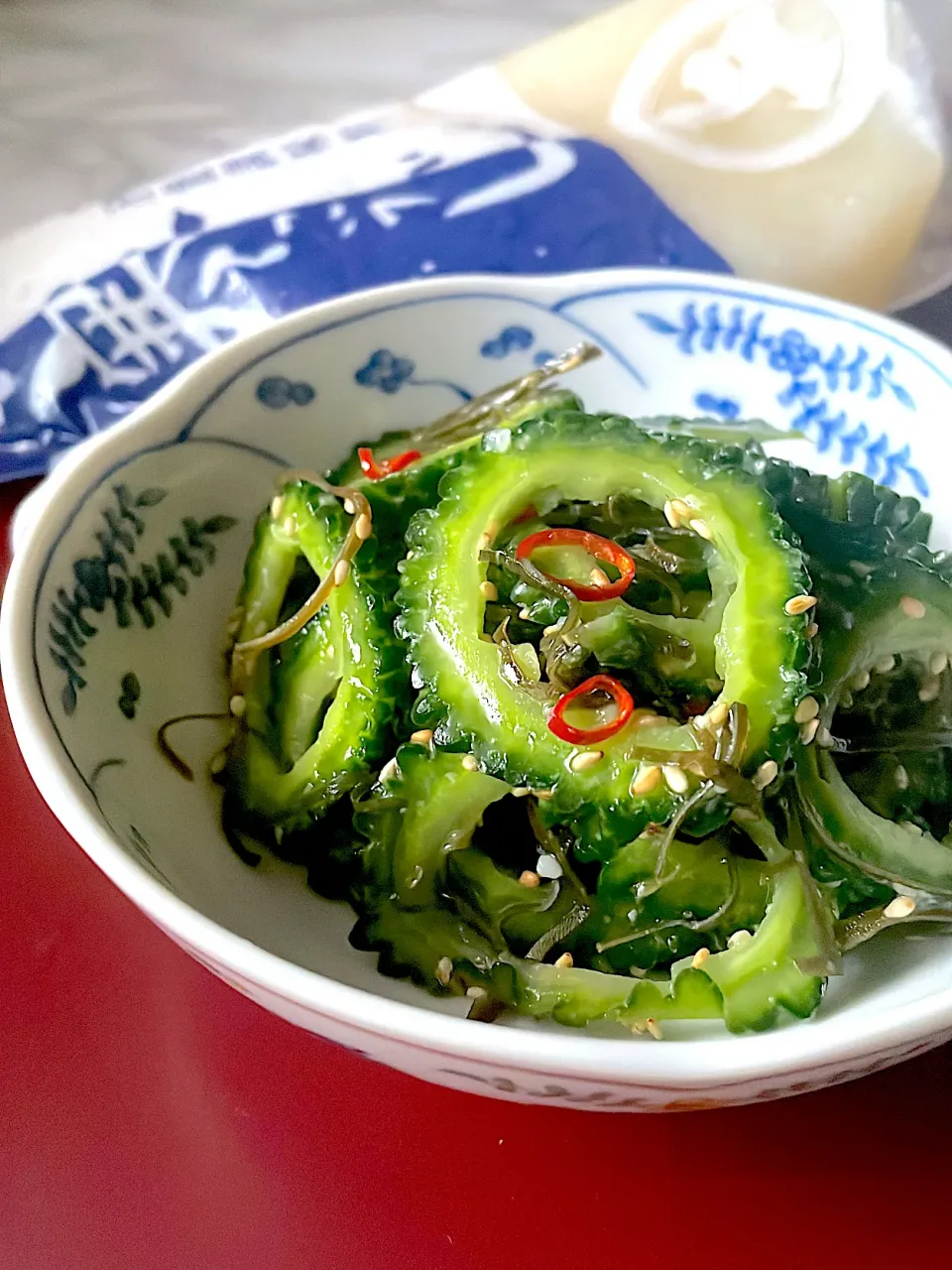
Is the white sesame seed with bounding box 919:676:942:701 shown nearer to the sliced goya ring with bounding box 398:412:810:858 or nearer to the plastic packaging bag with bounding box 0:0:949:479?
the sliced goya ring with bounding box 398:412:810:858

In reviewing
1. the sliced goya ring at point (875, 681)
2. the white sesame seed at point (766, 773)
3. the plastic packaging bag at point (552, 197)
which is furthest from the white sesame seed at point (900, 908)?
the plastic packaging bag at point (552, 197)

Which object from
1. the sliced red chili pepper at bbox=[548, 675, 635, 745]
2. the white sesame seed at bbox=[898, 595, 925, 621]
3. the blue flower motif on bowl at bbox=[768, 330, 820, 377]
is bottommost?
the sliced red chili pepper at bbox=[548, 675, 635, 745]

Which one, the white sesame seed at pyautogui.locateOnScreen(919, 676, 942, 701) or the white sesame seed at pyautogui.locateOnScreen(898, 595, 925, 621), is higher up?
the white sesame seed at pyautogui.locateOnScreen(898, 595, 925, 621)

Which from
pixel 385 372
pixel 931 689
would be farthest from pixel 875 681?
pixel 385 372

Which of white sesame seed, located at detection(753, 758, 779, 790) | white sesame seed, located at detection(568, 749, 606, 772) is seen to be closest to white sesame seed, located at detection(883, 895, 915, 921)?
white sesame seed, located at detection(753, 758, 779, 790)

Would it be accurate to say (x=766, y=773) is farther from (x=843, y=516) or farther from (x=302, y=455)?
(x=302, y=455)

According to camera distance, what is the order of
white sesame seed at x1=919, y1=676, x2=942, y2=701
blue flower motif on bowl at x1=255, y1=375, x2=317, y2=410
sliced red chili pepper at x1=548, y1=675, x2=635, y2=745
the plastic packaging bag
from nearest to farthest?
sliced red chili pepper at x1=548, y1=675, x2=635, y2=745 < white sesame seed at x1=919, y1=676, x2=942, y2=701 < blue flower motif on bowl at x1=255, y1=375, x2=317, y2=410 < the plastic packaging bag

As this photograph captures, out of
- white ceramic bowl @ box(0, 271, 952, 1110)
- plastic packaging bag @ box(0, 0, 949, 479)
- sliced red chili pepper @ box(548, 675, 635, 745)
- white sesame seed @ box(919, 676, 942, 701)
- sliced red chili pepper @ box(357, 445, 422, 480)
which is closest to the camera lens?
white ceramic bowl @ box(0, 271, 952, 1110)
